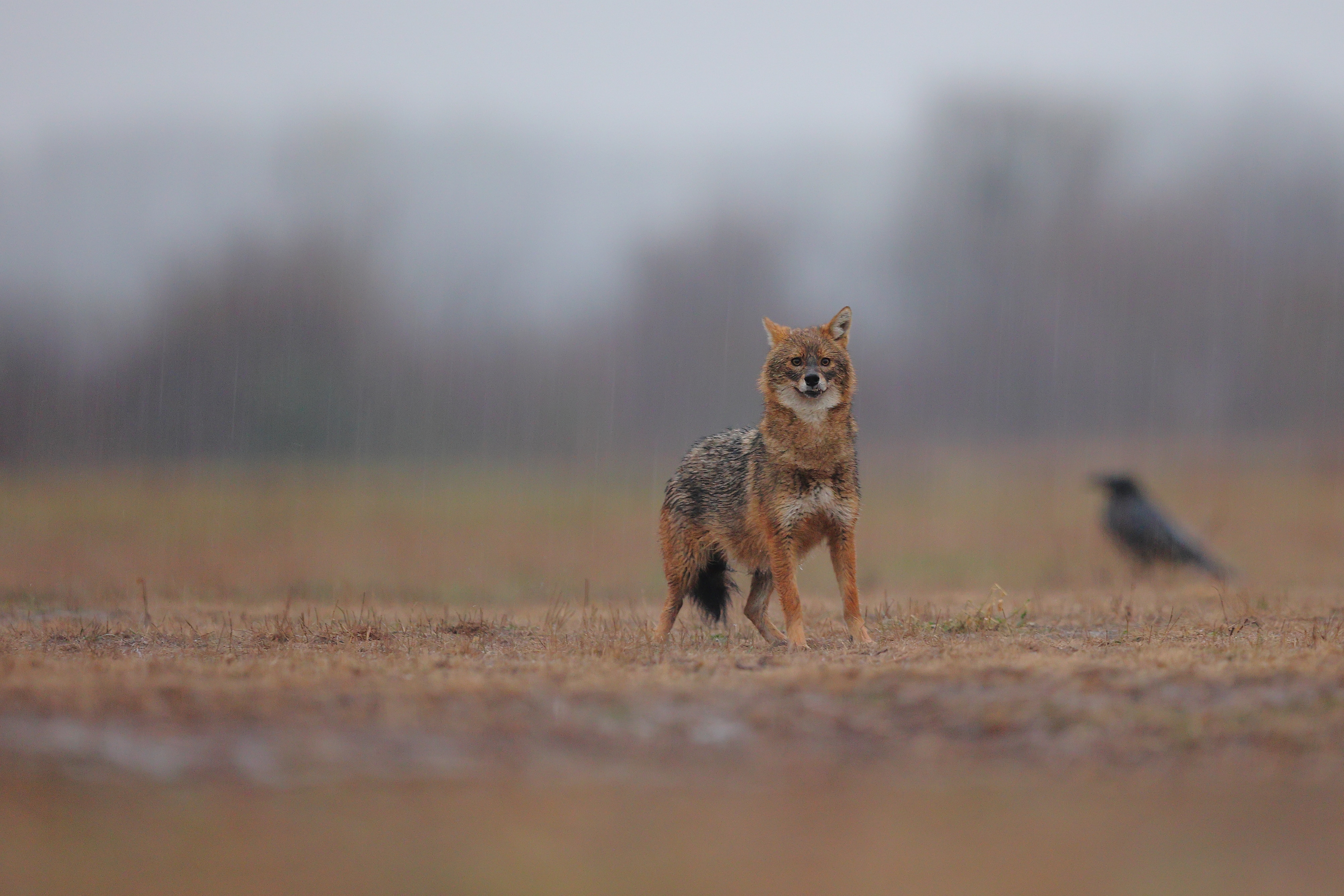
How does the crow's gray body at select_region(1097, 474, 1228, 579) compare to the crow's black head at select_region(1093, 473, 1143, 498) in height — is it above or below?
below

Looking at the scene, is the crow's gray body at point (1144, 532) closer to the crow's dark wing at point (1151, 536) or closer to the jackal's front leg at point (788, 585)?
the crow's dark wing at point (1151, 536)

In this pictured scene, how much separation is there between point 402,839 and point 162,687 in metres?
2.42

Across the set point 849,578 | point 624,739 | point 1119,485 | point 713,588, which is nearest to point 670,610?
point 713,588

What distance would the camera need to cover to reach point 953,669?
6.64 metres

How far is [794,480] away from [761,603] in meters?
1.38

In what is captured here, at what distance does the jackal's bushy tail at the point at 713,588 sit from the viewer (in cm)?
945

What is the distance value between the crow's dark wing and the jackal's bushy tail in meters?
7.85

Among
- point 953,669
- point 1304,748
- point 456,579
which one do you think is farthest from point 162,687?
point 456,579

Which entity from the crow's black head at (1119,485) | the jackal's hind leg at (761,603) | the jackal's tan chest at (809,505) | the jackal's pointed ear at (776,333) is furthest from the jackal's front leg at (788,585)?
the crow's black head at (1119,485)

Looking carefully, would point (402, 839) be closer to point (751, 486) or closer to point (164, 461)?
point (751, 486)

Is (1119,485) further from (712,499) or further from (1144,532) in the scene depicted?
(712,499)

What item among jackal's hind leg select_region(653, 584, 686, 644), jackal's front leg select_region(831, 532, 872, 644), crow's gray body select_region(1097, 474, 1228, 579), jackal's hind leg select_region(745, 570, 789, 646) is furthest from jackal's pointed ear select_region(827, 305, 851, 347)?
crow's gray body select_region(1097, 474, 1228, 579)

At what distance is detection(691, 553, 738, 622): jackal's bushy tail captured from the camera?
9453 millimetres

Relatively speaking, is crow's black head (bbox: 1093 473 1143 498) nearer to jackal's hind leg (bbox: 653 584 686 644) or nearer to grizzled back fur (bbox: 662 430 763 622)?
grizzled back fur (bbox: 662 430 763 622)
